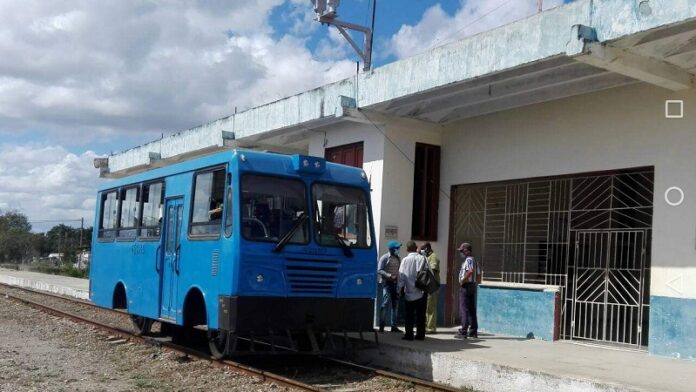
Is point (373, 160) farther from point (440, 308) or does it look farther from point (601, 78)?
point (601, 78)

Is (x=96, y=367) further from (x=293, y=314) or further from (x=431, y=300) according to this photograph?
(x=431, y=300)

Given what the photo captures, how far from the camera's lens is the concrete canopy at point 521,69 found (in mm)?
9555

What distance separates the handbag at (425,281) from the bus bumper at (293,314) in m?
1.28

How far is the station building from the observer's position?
10.5 metres

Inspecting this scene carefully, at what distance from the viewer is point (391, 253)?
12836 millimetres

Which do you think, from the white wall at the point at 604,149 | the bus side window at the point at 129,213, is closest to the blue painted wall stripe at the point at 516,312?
the white wall at the point at 604,149

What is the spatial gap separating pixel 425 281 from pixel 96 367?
4.93 metres

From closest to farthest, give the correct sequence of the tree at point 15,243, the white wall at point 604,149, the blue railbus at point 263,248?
1. the blue railbus at point 263,248
2. the white wall at point 604,149
3. the tree at point 15,243

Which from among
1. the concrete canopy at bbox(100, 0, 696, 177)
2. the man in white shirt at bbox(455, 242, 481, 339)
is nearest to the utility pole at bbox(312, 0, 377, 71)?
the concrete canopy at bbox(100, 0, 696, 177)

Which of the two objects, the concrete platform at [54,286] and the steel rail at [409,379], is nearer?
the steel rail at [409,379]

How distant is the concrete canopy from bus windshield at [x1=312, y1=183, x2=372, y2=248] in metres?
2.98

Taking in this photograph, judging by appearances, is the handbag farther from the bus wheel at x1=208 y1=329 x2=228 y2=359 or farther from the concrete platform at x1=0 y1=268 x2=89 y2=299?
the concrete platform at x1=0 y1=268 x2=89 y2=299

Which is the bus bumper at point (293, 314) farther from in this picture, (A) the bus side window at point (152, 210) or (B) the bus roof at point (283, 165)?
(A) the bus side window at point (152, 210)

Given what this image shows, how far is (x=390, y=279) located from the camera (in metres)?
12.7
